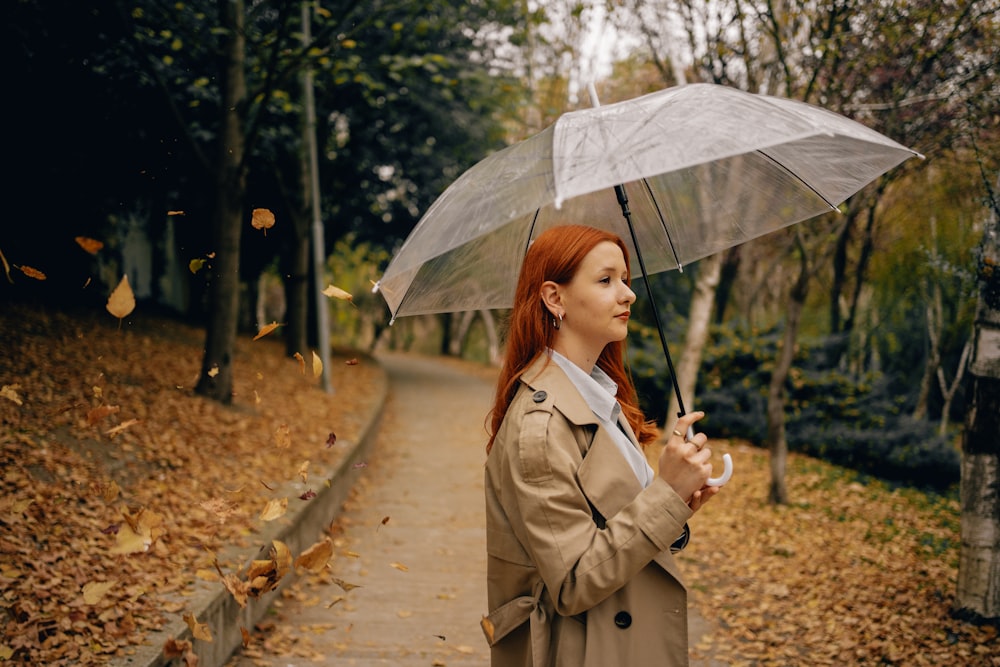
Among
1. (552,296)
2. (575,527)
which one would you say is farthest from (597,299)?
(575,527)

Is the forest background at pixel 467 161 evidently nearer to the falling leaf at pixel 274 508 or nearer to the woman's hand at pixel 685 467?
the falling leaf at pixel 274 508

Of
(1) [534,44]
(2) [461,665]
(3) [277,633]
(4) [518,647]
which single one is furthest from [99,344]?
(1) [534,44]

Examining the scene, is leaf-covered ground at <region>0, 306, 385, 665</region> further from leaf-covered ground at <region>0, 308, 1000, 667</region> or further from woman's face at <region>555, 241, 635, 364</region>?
woman's face at <region>555, 241, 635, 364</region>

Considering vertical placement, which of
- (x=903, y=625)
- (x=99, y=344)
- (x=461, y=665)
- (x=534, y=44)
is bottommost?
(x=461, y=665)

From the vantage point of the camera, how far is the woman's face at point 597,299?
2.32 meters

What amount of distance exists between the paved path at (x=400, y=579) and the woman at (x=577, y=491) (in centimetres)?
95

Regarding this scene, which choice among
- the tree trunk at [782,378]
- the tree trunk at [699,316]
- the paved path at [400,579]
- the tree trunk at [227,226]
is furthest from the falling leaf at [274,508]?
the tree trunk at [699,316]

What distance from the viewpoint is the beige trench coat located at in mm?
1973

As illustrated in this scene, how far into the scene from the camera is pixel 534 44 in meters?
16.0

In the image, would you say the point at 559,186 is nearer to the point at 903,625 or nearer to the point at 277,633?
the point at 277,633

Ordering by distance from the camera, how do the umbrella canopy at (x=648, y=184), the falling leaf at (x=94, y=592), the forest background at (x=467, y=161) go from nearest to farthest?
1. the umbrella canopy at (x=648, y=184)
2. the falling leaf at (x=94, y=592)
3. the forest background at (x=467, y=161)

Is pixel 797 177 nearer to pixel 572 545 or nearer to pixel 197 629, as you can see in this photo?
pixel 572 545

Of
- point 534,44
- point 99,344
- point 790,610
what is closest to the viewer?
point 790,610

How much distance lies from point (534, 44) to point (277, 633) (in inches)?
544
